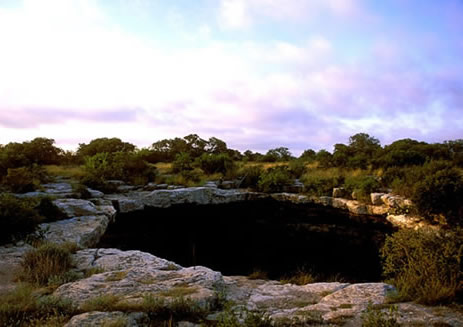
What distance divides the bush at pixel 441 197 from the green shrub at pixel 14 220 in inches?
431

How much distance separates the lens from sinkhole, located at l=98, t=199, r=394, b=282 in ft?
23.5

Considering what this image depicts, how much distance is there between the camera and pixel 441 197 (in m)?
10.2

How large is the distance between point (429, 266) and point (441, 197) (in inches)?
285

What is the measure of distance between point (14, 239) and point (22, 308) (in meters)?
4.02

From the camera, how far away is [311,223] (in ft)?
36.7

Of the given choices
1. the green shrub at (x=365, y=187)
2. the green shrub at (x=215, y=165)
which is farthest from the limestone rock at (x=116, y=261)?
the green shrub at (x=215, y=165)

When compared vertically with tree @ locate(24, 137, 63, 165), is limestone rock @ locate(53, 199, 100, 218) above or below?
below

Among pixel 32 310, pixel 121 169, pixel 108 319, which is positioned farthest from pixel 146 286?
pixel 121 169

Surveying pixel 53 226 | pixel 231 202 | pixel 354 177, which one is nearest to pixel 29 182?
pixel 53 226

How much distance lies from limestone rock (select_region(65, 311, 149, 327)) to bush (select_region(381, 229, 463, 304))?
2.99m

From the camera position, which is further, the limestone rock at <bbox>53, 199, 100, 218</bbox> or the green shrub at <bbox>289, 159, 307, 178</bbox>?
the green shrub at <bbox>289, 159, 307, 178</bbox>

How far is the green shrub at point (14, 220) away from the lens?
667 centimetres

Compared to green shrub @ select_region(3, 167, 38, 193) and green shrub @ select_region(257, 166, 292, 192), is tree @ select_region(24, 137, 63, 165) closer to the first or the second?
green shrub @ select_region(3, 167, 38, 193)

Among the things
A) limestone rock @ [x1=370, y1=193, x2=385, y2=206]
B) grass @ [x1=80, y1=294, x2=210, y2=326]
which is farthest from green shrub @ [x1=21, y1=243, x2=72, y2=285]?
limestone rock @ [x1=370, y1=193, x2=385, y2=206]
